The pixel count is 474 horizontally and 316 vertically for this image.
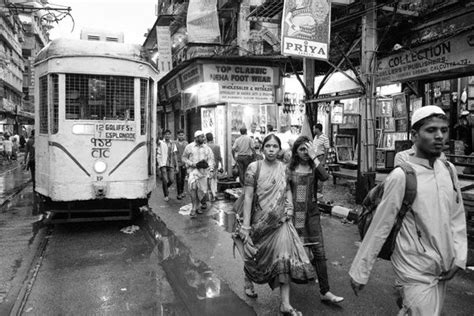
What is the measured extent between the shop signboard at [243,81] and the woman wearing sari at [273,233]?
10.5 meters

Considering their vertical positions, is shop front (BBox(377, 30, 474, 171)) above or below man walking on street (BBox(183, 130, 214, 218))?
above

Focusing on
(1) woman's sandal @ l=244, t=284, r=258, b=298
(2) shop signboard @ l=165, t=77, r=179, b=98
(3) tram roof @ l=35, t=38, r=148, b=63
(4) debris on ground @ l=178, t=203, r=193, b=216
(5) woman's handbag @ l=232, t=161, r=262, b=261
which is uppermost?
(2) shop signboard @ l=165, t=77, r=179, b=98

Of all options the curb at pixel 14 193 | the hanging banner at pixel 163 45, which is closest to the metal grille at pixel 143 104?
the curb at pixel 14 193

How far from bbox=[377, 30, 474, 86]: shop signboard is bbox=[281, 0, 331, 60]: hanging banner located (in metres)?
2.35

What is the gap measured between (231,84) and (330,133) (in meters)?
5.26

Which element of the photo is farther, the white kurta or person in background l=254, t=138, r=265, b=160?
person in background l=254, t=138, r=265, b=160

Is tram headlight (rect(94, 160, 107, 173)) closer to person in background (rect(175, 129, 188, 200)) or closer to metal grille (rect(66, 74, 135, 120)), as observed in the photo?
metal grille (rect(66, 74, 135, 120))

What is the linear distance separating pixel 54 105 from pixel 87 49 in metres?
1.21

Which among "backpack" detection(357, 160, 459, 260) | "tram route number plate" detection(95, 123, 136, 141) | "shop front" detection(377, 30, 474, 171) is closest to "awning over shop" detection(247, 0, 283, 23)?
"shop front" detection(377, 30, 474, 171)

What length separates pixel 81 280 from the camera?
5230 mm

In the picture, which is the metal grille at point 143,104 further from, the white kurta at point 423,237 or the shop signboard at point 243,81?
the white kurta at point 423,237

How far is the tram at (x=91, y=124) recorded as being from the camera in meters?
7.65

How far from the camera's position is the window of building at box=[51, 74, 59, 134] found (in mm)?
7719

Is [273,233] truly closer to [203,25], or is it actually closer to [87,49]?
[87,49]
